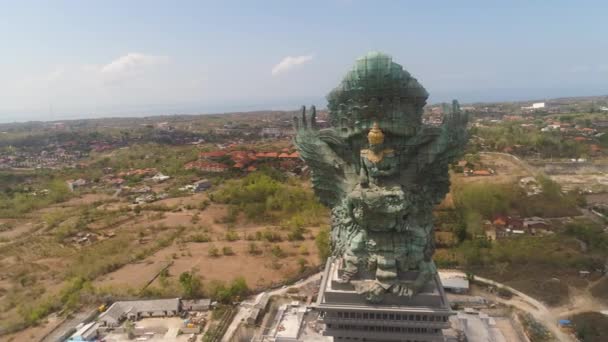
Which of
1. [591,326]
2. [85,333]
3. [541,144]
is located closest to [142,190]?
[85,333]

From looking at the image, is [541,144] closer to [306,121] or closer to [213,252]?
[213,252]

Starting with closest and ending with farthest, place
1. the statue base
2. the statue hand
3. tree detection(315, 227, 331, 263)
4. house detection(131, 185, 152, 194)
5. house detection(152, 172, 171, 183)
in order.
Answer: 1. the statue base
2. the statue hand
3. tree detection(315, 227, 331, 263)
4. house detection(131, 185, 152, 194)
5. house detection(152, 172, 171, 183)

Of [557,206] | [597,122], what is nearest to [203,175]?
[557,206]

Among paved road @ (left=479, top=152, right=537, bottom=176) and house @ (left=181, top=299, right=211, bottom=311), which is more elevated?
paved road @ (left=479, top=152, right=537, bottom=176)

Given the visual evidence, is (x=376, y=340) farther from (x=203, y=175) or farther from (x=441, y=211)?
(x=203, y=175)

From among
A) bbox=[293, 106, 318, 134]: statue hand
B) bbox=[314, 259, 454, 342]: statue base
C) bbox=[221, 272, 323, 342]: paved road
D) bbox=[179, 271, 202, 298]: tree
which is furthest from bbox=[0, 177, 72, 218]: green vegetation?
bbox=[314, 259, 454, 342]: statue base

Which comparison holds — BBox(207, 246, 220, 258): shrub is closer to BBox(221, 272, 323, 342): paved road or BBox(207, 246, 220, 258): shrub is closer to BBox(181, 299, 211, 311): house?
BBox(181, 299, 211, 311): house
